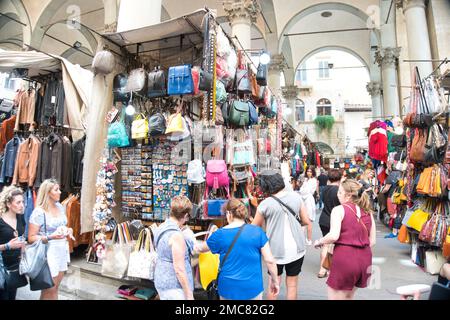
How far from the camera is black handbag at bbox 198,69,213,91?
3988 millimetres

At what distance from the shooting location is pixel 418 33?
27.4 feet

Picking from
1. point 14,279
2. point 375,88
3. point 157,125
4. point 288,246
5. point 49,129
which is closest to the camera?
point 14,279

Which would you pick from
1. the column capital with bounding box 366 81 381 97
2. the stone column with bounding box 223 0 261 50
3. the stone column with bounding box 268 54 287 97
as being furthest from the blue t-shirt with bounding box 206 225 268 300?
the column capital with bounding box 366 81 381 97

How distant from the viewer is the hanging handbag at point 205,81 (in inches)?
157

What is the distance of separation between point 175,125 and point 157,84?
0.79 metres

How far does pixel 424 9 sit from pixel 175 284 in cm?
1040

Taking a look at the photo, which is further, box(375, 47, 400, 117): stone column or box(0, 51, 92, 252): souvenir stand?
Result: box(375, 47, 400, 117): stone column

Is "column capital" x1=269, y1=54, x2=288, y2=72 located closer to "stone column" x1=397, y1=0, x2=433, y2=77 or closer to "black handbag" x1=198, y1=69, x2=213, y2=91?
"stone column" x1=397, y1=0, x2=433, y2=77

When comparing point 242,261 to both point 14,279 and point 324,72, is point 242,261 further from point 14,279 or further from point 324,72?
point 324,72

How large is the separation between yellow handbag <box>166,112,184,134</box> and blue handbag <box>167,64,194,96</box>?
342 millimetres

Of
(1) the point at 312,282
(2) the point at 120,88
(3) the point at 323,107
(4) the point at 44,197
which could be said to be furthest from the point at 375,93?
(4) the point at 44,197

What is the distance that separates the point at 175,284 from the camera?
262 cm

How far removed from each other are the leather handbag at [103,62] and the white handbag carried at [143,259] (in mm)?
2603

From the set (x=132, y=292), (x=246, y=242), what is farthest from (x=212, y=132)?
(x=132, y=292)
